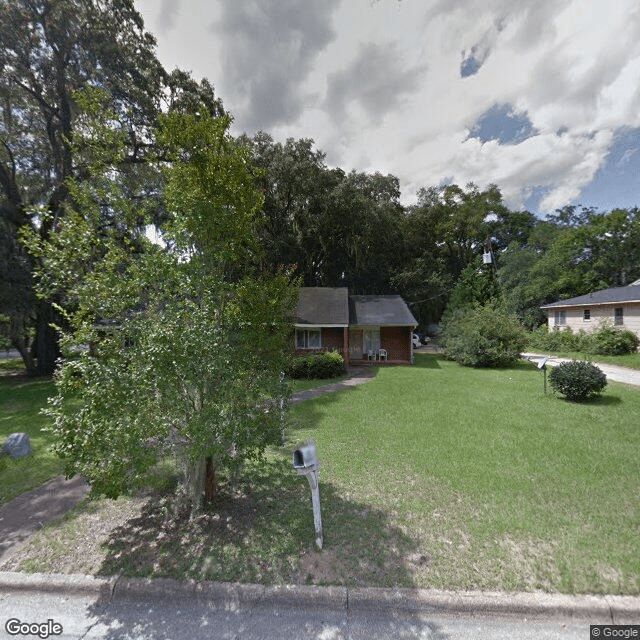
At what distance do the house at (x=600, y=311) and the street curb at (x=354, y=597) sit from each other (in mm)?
20881

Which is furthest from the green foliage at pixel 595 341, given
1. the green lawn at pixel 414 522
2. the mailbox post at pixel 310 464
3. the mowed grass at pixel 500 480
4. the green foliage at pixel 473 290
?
the mailbox post at pixel 310 464

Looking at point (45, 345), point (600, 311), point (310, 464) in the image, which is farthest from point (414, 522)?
point (600, 311)

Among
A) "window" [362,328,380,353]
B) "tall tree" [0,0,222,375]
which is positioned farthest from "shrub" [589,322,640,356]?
"tall tree" [0,0,222,375]

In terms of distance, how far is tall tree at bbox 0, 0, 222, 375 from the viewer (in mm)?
10797

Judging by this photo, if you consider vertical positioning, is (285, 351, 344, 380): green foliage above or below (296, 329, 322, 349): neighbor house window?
below

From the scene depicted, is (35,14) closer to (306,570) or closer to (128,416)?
(128,416)

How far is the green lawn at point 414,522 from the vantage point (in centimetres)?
298

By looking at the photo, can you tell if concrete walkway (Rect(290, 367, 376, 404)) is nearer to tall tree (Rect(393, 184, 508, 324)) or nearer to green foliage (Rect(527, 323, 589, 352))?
green foliage (Rect(527, 323, 589, 352))

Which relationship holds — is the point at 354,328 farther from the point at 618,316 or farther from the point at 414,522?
the point at 618,316

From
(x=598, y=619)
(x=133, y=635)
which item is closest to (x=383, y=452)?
(x=598, y=619)

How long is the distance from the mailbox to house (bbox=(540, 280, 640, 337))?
2218 cm

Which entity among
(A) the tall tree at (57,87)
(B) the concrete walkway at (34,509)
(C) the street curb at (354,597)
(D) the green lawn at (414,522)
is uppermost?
(A) the tall tree at (57,87)

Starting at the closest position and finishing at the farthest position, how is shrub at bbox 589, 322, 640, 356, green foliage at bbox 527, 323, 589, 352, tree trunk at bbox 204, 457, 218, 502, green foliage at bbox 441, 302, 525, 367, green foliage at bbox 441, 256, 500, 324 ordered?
1. tree trunk at bbox 204, 457, 218, 502
2. green foliage at bbox 441, 302, 525, 367
3. shrub at bbox 589, 322, 640, 356
4. green foliage at bbox 527, 323, 589, 352
5. green foliage at bbox 441, 256, 500, 324

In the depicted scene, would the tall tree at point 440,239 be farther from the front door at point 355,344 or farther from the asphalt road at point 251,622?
the asphalt road at point 251,622
